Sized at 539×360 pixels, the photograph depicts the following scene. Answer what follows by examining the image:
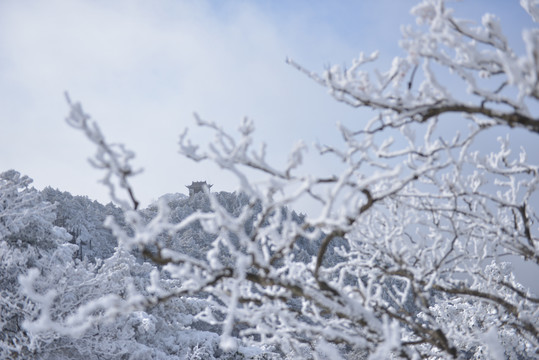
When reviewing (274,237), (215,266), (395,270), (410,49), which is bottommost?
(215,266)

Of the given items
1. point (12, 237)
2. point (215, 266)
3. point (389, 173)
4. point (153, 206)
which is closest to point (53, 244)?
point (12, 237)

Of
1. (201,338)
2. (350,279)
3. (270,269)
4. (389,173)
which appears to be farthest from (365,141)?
(350,279)

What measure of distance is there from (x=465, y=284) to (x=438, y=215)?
72 centimetres

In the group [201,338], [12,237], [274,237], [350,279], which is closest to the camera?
[274,237]

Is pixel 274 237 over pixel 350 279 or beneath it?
beneath

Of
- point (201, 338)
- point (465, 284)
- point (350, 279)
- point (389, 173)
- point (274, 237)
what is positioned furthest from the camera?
point (350, 279)

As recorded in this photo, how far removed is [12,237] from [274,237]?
1095cm

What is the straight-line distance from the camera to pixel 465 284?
3562 millimetres

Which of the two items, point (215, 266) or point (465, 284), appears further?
point (465, 284)

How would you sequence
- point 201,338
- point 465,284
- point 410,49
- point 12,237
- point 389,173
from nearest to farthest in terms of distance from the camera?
point 389,173 < point 410,49 < point 465,284 < point 12,237 < point 201,338

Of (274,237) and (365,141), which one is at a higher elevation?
(365,141)

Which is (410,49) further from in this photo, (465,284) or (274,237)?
(465,284)

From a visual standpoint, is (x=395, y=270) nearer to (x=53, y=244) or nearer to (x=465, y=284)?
(x=465, y=284)

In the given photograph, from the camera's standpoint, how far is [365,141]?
7.54ft
